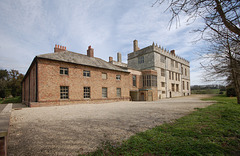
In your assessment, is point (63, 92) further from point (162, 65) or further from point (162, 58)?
point (162, 58)

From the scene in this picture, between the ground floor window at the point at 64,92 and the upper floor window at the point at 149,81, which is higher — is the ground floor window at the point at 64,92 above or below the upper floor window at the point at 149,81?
below

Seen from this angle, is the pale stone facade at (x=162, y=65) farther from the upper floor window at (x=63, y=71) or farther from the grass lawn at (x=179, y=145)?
the grass lawn at (x=179, y=145)

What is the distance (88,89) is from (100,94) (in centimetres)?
209

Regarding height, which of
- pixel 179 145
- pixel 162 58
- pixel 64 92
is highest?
pixel 162 58

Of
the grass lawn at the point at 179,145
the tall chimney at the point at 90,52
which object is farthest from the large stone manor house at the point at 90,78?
the grass lawn at the point at 179,145

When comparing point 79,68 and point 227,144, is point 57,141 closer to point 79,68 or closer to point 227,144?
point 227,144

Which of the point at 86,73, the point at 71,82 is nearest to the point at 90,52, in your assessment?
the point at 86,73

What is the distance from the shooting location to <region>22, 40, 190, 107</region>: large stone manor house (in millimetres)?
13375

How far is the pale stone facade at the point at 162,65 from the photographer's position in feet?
96.5

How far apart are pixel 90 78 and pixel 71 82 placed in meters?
2.80

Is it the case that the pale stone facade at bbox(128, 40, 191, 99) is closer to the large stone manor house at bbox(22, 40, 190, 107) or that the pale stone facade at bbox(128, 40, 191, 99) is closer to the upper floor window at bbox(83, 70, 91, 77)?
the large stone manor house at bbox(22, 40, 190, 107)

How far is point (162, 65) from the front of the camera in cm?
3142

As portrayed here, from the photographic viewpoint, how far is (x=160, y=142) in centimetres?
322

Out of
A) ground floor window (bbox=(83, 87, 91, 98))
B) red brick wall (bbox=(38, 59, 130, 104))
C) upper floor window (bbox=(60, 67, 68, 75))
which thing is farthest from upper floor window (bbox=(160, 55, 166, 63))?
upper floor window (bbox=(60, 67, 68, 75))
